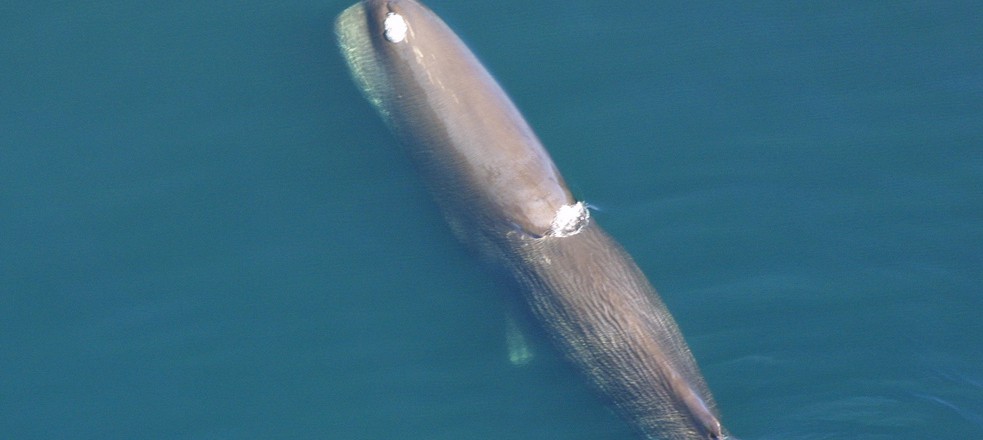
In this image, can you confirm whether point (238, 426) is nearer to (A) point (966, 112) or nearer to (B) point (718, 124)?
(B) point (718, 124)

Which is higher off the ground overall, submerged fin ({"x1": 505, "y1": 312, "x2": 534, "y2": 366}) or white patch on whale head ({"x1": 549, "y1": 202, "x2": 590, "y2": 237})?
white patch on whale head ({"x1": 549, "y1": 202, "x2": 590, "y2": 237})

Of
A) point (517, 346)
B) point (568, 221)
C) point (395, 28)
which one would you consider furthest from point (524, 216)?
point (395, 28)

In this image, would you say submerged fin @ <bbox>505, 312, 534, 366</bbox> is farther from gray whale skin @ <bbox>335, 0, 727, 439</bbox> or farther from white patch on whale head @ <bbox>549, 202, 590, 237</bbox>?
white patch on whale head @ <bbox>549, 202, 590, 237</bbox>

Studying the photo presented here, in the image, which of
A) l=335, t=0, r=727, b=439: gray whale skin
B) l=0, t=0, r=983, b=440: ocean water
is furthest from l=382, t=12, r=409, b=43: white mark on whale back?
l=0, t=0, r=983, b=440: ocean water

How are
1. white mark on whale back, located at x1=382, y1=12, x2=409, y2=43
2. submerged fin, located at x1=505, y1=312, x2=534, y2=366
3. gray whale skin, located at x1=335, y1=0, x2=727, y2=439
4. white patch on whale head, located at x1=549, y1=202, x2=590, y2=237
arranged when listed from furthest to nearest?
white mark on whale back, located at x1=382, y1=12, x2=409, y2=43, submerged fin, located at x1=505, y1=312, x2=534, y2=366, white patch on whale head, located at x1=549, y1=202, x2=590, y2=237, gray whale skin, located at x1=335, y1=0, x2=727, y2=439

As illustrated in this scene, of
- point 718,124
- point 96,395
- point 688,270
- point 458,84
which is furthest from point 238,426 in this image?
point 718,124

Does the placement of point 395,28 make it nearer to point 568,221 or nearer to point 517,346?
point 568,221
